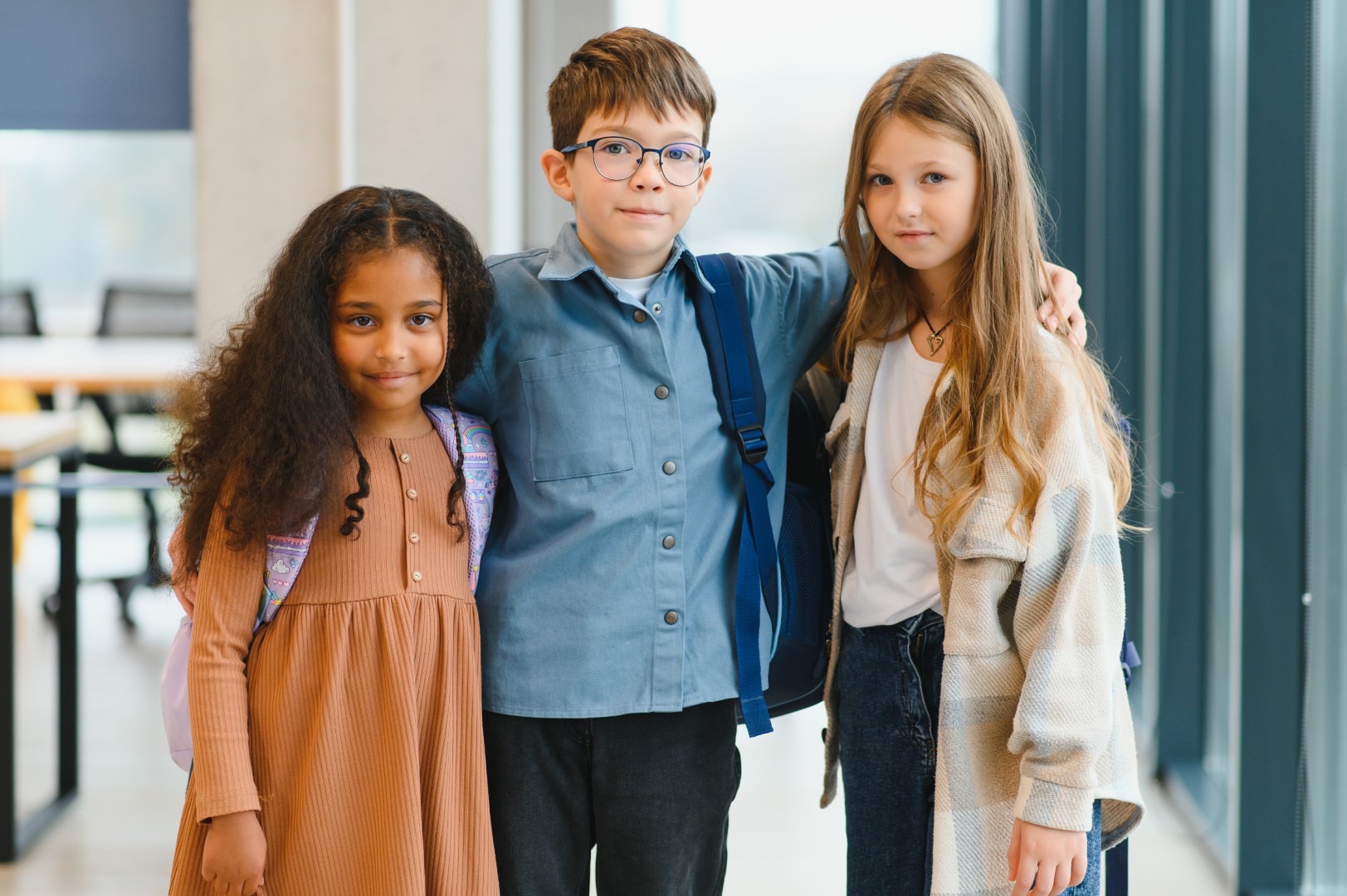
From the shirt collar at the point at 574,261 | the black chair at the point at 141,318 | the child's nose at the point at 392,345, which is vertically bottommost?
the child's nose at the point at 392,345

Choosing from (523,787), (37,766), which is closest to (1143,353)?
(523,787)

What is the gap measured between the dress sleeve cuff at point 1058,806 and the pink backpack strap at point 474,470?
0.63 meters

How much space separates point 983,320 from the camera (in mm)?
1295

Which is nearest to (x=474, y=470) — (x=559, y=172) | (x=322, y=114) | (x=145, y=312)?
(x=559, y=172)

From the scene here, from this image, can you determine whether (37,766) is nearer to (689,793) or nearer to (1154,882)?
(689,793)

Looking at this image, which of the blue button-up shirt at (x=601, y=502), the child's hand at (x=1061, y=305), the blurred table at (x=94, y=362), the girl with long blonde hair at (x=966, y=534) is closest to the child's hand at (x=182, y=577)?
the blue button-up shirt at (x=601, y=502)

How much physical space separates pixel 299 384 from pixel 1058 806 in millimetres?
875

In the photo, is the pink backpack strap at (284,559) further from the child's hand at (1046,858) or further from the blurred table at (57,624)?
the blurred table at (57,624)

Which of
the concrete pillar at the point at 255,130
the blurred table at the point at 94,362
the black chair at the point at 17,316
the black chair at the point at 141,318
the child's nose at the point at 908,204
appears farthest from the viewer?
the black chair at the point at 17,316

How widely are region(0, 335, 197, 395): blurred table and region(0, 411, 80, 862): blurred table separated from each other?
46 centimetres

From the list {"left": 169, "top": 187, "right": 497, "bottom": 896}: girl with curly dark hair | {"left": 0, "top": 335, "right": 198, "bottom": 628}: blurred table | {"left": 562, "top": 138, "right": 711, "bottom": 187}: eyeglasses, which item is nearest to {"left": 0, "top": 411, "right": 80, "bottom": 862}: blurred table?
{"left": 0, "top": 335, "right": 198, "bottom": 628}: blurred table

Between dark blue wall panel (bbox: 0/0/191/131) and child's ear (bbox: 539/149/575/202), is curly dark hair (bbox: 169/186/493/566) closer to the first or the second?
child's ear (bbox: 539/149/575/202)

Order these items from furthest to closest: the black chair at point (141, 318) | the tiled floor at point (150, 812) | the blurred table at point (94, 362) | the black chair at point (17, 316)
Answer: the black chair at point (17, 316), the black chair at point (141, 318), the blurred table at point (94, 362), the tiled floor at point (150, 812)

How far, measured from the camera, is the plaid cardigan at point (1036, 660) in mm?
1201
